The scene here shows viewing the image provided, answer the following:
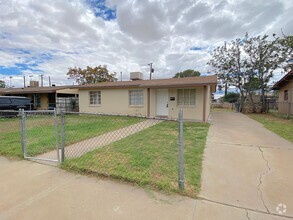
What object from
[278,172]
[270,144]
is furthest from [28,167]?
[270,144]

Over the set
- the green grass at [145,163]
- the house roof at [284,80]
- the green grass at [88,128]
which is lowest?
the green grass at [145,163]

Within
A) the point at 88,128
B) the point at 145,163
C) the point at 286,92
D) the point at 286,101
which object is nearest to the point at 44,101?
the point at 88,128

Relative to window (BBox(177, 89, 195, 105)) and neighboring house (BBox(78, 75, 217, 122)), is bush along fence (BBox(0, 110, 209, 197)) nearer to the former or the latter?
neighboring house (BBox(78, 75, 217, 122))

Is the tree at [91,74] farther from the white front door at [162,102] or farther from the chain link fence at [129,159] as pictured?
the chain link fence at [129,159]

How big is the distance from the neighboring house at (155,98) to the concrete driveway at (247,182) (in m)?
6.97

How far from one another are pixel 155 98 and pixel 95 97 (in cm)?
586

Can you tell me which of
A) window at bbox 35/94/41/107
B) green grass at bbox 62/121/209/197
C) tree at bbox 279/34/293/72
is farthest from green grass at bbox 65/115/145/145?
tree at bbox 279/34/293/72

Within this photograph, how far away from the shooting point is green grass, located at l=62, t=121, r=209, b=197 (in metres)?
3.51

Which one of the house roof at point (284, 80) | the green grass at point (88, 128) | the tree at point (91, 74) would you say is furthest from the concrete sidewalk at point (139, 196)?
the tree at point (91, 74)

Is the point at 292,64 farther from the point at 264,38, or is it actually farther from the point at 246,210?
the point at 246,210

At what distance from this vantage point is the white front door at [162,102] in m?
14.4

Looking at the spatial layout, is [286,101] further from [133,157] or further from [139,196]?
[139,196]

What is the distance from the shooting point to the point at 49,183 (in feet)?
11.6

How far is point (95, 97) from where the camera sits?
17.2 meters
